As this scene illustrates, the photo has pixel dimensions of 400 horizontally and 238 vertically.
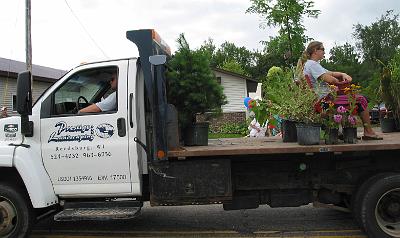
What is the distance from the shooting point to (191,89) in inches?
221

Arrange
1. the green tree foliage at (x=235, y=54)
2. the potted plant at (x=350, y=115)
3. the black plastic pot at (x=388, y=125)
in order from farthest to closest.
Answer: the green tree foliage at (x=235, y=54)
the black plastic pot at (x=388, y=125)
the potted plant at (x=350, y=115)

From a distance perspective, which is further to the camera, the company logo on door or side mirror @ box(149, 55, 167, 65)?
the company logo on door

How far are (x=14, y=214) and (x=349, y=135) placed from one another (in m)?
3.95

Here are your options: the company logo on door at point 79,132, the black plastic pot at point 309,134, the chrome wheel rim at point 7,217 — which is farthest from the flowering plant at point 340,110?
the chrome wheel rim at point 7,217

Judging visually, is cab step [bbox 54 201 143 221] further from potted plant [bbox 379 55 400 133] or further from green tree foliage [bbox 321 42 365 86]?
green tree foliage [bbox 321 42 365 86]

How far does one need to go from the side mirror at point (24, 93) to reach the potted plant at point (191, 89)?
157 cm

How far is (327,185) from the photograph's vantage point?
5633 millimetres

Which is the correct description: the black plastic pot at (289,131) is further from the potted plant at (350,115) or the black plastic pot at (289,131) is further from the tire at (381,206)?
the tire at (381,206)

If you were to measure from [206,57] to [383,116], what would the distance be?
10.3ft

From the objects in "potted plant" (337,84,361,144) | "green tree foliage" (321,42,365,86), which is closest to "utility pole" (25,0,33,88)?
"potted plant" (337,84,361,144)

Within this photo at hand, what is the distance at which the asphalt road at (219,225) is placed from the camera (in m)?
5.93

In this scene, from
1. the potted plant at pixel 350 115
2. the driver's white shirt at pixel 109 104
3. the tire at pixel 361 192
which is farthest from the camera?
the driver's white shirt at pixel 109 104

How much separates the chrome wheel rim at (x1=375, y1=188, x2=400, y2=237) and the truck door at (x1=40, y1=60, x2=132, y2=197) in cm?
285

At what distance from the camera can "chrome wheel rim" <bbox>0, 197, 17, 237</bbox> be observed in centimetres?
545
